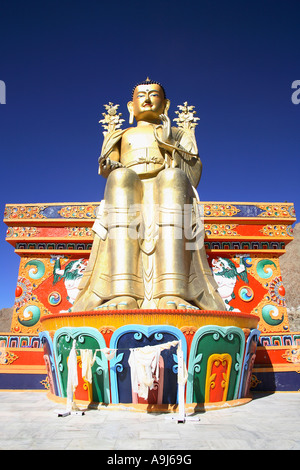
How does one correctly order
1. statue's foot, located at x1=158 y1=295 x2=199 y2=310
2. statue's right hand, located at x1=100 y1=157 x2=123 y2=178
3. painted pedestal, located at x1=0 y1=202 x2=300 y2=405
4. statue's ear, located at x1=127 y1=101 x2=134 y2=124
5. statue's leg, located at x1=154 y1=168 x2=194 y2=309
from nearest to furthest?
painted pedestal, located at x1=0 y1=202 x2=300 y2=405 < statue's foot, located at x1=158 y1=295 x2=199 y2=310 < statue's leg, located at x1=154 y1=168 x2=194 y2=309 < statue's right hand, located at x1=100 y1=157 x2=123 y2=178 < statue's ear, located at x1=127 y1=101 x2=134 y2=124

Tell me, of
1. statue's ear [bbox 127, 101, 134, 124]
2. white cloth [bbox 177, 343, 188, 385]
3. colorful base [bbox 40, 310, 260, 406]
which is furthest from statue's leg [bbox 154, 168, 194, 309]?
statue's ear [bbox 127, 101, 134, 124]

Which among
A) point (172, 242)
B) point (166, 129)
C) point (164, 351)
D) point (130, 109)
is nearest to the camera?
point (164, 351)

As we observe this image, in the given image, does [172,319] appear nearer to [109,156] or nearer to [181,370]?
[181,370]

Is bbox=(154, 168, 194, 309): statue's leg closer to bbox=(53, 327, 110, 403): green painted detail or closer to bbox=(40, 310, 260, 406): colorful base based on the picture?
bbox=(40, 310, 260, 406): colorful base

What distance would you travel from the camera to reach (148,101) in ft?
21.4

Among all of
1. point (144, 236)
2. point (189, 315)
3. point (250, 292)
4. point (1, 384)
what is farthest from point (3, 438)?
point (250, 292)

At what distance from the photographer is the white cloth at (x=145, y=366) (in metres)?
3.55

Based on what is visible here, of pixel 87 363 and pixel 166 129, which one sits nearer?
pixel 87 363

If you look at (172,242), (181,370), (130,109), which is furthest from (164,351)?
(130,109)

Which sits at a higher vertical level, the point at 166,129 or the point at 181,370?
the point at 166,129

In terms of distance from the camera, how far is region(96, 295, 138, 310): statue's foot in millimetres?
4410

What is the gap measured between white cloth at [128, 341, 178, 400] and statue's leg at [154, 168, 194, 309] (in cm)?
79

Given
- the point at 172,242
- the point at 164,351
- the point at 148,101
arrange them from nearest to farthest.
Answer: the point at 164,351 → the point at 172,242 → the point at 148,101

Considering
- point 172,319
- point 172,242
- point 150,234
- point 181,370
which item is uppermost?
point 150,234
